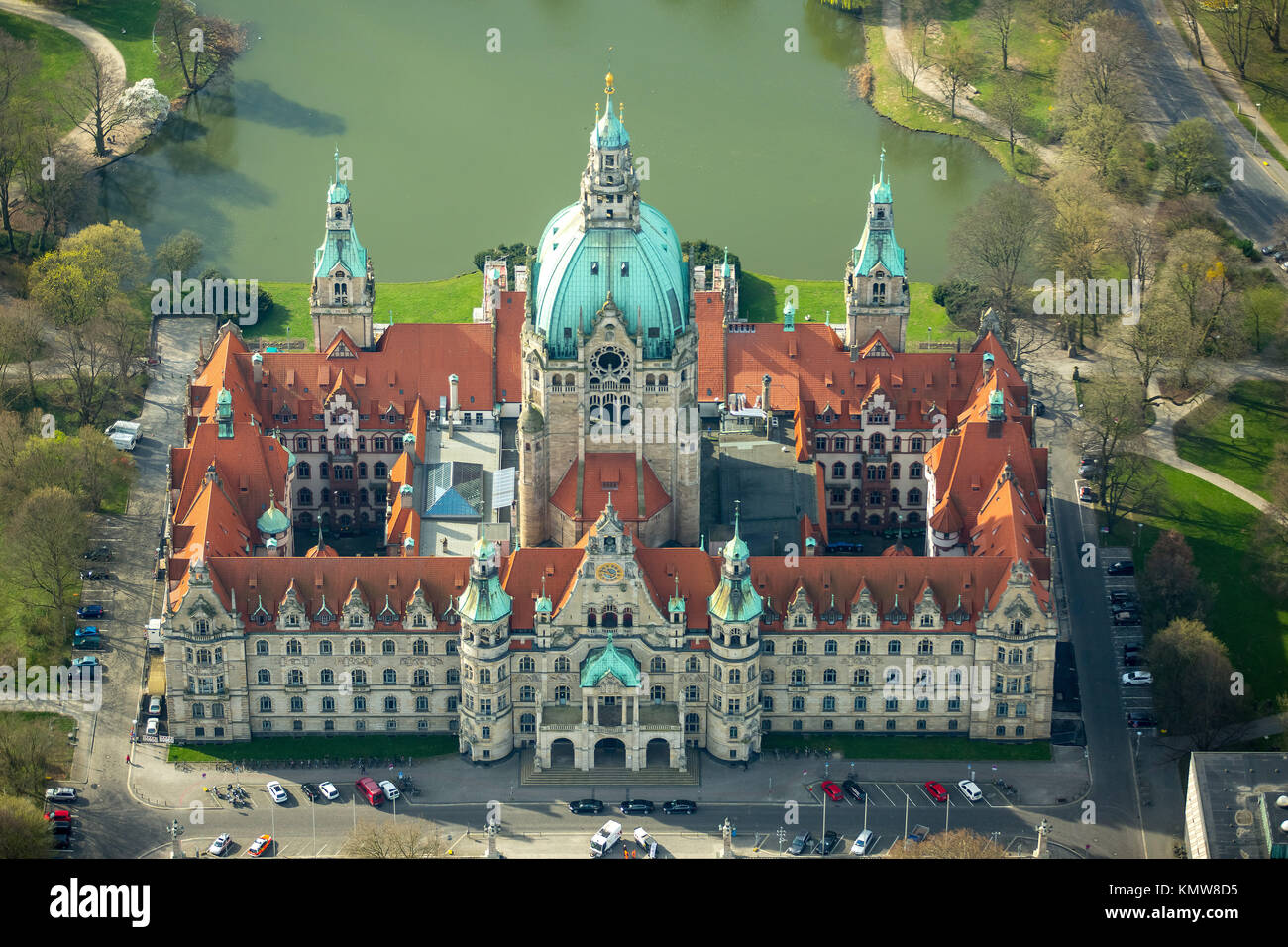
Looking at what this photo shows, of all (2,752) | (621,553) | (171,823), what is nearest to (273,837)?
(171,823)

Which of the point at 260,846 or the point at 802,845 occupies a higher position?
the point at 260,846

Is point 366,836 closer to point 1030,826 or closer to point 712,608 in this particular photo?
point 712,608

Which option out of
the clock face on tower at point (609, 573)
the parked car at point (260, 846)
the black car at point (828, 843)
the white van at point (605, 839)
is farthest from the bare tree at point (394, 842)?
the black car at point (828, 843)

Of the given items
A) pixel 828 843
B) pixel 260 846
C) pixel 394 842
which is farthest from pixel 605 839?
pixel 260 846

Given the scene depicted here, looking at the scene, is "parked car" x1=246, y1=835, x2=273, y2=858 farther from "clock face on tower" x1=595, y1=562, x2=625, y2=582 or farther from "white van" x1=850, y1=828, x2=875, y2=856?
"white van" x1=850, y1=828, x2=875, y2=856

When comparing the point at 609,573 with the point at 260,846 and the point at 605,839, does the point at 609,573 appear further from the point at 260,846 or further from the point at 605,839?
the point at 260,846
